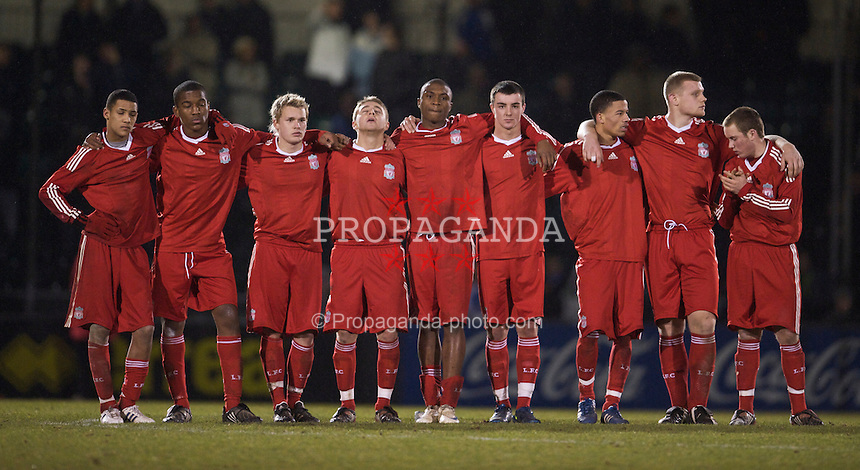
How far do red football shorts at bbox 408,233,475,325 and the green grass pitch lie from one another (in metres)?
0.81

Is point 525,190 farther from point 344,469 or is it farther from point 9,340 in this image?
point 9,340

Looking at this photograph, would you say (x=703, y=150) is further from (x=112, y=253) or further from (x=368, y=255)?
(x=112, y=253)

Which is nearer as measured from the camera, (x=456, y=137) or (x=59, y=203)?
(x=59, y=203)

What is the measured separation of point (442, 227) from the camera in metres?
6.56

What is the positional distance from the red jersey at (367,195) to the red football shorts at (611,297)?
140 cm

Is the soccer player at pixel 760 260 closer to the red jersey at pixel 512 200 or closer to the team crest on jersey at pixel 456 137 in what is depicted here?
the red jersey at pixel 512 200

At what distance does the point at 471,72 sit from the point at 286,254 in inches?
269

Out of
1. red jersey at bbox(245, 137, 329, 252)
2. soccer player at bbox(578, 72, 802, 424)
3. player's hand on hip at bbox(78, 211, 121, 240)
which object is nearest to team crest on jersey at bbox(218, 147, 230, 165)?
red jersey at bbox(245, 137, 329, 252)

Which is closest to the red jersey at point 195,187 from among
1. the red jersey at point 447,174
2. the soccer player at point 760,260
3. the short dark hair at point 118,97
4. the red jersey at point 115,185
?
the red jersey at point 115,185

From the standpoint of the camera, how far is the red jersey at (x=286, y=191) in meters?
6.61

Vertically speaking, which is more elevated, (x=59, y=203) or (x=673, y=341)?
(x=59, y=203)

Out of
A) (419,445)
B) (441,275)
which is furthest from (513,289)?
(419,445)

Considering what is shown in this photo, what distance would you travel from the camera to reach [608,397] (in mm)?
6656

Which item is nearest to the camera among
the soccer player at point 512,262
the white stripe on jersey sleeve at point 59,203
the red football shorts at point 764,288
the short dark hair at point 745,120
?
the white stripe on jersey sleeve at point 59,203
